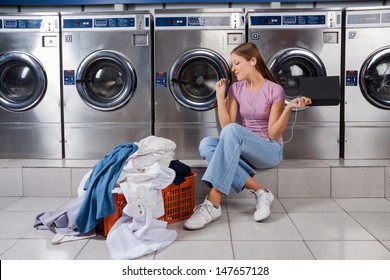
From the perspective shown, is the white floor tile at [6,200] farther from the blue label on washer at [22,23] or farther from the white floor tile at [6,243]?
the blue label on washer at [22,23]

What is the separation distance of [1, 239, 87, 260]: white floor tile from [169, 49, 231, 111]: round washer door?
5.18 ft

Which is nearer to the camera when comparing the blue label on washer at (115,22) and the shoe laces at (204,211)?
the shoe laces at (204,211)

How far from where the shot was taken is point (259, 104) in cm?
262

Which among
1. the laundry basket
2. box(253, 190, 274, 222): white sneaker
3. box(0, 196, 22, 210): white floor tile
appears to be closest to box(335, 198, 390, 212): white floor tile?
box(253, 190, 274, 222): white sneaker

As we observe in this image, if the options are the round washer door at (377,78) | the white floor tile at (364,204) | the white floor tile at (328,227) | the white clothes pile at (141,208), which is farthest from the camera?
the round washer door at (377,78)

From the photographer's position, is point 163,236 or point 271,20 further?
point 271,20

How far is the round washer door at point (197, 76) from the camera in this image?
10.7ft

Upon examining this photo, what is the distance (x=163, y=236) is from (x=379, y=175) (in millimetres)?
1664

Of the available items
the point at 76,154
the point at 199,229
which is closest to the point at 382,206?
the point at 199,229

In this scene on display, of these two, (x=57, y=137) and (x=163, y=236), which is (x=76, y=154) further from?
(x=163, y=236)

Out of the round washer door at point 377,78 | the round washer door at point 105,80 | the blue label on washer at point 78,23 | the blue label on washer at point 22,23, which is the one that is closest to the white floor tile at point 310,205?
the round washer door at point 377,78

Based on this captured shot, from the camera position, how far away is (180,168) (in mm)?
2412

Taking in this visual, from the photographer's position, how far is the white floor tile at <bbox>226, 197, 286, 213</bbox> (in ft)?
8.47

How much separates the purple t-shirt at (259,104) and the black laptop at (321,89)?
0.16 m
